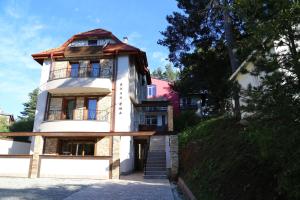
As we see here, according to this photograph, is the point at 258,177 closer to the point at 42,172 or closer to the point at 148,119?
the point at 42,172

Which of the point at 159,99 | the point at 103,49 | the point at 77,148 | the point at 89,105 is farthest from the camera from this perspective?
the point at 159,99

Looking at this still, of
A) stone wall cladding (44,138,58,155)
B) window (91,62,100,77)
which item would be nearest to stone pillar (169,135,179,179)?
window (91,62,100,77)

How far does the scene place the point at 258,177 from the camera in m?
5.73

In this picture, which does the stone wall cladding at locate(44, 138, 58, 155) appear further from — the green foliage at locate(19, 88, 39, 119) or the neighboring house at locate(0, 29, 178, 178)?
the green foliage at locate(19, 88, 39, 119)

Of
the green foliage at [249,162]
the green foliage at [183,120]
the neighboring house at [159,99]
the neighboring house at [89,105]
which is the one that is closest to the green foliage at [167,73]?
the neighboring house at [159,99]

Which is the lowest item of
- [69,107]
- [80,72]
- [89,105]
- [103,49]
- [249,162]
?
[249,162]

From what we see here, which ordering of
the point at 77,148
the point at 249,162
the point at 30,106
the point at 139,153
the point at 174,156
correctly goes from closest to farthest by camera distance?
the point at 249,162 < the point at 174,156 < the point at 77,148 < the point at 139,153 < the point at 30,106

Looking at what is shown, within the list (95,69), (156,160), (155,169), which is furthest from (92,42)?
(155,169)

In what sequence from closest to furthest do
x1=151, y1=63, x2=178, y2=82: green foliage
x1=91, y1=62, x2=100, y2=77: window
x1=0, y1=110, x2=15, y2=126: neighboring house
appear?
x1=91, y1=62, x2=100, y2=77: window, x1=0, y1=110, x2=15, y2=126: neighboring house, x1=151, y1=63, x2=178, y2=82: green foliage

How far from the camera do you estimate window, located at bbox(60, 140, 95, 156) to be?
19.1 m

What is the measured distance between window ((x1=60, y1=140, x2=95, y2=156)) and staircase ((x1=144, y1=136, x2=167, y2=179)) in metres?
4.38

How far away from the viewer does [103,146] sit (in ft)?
60.4

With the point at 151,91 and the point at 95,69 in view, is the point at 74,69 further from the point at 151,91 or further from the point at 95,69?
the point at 151,91

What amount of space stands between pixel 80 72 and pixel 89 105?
2810 mm
